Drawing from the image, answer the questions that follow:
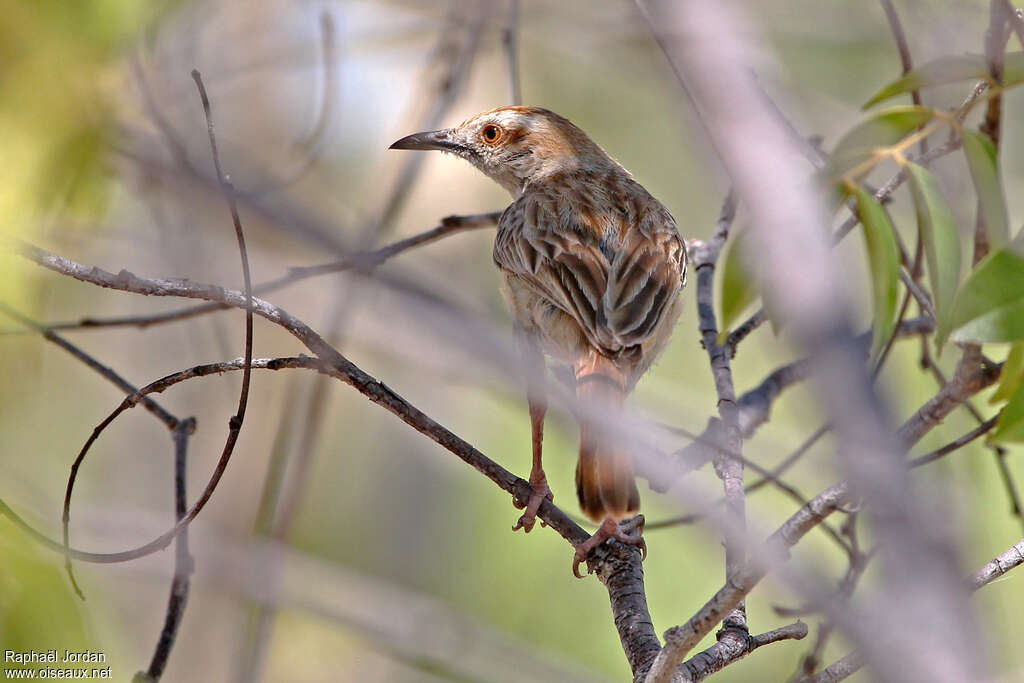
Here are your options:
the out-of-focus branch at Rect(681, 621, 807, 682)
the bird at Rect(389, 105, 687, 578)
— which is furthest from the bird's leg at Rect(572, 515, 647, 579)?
the out-of-focus branch at Rect(681, 621, 807, 682)

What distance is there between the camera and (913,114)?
7.79ft

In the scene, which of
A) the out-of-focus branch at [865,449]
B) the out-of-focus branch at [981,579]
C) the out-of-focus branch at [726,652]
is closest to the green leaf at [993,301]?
the out-of-focus branch at [865,449]

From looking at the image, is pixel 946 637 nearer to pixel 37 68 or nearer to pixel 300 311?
pixel 37 68

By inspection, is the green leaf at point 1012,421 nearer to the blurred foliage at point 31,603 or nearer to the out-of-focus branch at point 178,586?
the blurred foliage at point 31,603

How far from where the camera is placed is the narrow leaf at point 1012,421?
6.46ft

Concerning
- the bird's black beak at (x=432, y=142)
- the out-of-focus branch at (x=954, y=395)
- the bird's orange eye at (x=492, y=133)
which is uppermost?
the bird's orange eye at (x=492, y=133)

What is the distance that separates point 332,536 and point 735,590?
6.83 meters

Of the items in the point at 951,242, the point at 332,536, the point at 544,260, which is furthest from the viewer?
the point at 332,536

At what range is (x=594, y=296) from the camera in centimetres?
390

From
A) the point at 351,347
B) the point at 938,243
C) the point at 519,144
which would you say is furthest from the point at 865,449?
the point at 351,347

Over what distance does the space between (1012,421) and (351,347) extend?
469 cm

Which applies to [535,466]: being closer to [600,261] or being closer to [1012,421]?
[600,261]

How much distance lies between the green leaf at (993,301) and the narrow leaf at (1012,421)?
0.15 m

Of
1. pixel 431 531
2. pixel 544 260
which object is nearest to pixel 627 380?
pixel 544 260
